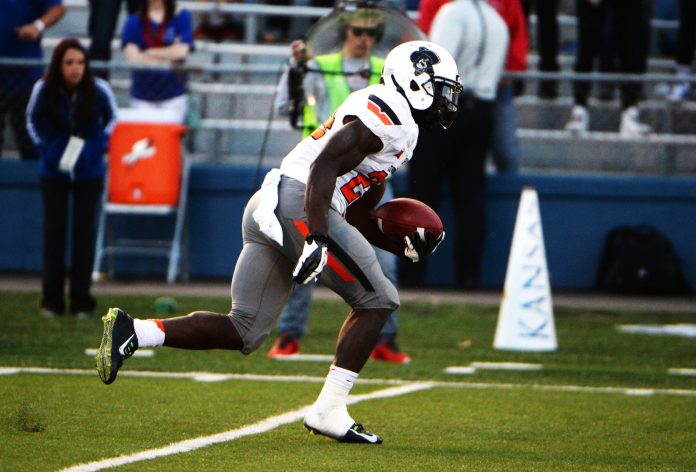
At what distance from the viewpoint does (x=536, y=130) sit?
13.9 meters

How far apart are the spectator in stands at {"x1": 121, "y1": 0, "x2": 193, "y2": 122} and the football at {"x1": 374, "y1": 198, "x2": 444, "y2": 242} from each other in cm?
696

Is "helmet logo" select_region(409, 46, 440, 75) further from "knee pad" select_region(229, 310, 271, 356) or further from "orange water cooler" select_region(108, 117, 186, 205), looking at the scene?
"orange water cooler" select_region(108, 117, 186, 205)

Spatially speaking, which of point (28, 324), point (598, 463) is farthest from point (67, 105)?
point (598, 463)

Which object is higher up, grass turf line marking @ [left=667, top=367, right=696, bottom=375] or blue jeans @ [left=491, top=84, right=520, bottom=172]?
blue jeans @ [left=491, top=84, right=520, bottom=172]

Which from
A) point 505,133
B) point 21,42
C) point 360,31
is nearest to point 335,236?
point 360,31

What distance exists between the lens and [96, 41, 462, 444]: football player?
19.8 feet

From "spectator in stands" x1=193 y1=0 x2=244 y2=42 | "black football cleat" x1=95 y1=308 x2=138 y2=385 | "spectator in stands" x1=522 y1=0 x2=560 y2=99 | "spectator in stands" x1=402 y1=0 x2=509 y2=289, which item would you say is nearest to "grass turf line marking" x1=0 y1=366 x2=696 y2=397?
"black football cleat" x1=95 y1=308 x2=138 y2=385

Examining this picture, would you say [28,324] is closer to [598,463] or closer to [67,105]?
[67,105]

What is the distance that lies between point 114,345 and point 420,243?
1.49 meters

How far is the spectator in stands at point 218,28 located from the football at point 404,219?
9.25m

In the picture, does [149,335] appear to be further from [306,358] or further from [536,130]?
[536,130]

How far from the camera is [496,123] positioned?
1324 centimetres

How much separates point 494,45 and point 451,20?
0.49 metres

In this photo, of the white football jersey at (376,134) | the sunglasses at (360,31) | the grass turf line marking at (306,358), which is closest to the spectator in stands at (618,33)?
the sunglasses at (360,31)
